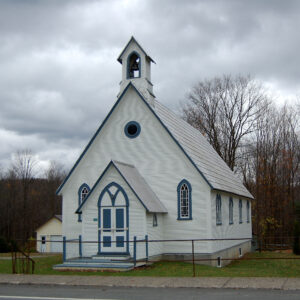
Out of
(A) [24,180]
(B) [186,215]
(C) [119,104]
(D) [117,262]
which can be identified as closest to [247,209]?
Answer: (B) [186,215]

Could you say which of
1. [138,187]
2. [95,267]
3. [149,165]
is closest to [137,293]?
[95,267]

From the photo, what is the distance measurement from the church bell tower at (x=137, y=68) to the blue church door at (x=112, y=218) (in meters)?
6.02

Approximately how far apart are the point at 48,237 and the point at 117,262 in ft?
97.8

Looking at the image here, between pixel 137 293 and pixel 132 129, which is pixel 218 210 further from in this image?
pixel 137 293

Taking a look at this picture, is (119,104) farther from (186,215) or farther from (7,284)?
(7,284)

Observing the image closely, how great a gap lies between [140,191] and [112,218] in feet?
6.16

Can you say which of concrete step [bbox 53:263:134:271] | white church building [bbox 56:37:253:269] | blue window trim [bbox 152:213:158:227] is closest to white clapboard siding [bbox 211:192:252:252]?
white church building [bbox 56:37:253:269]

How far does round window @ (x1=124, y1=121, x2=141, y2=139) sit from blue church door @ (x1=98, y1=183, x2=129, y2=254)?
13.8 ft

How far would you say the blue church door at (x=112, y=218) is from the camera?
21.2 metres

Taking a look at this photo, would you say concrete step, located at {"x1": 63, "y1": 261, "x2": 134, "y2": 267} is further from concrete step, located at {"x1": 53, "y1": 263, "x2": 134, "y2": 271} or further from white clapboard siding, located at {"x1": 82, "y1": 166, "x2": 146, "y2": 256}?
white clapboard siding, located at {"x1": 82, "y1": 166, "x2": 146, "y2": 256}

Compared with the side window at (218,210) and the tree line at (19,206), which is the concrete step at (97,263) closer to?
the side window at (218,210)

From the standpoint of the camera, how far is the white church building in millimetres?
21250

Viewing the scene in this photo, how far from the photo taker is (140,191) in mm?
21891

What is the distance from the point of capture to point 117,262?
783 inches
